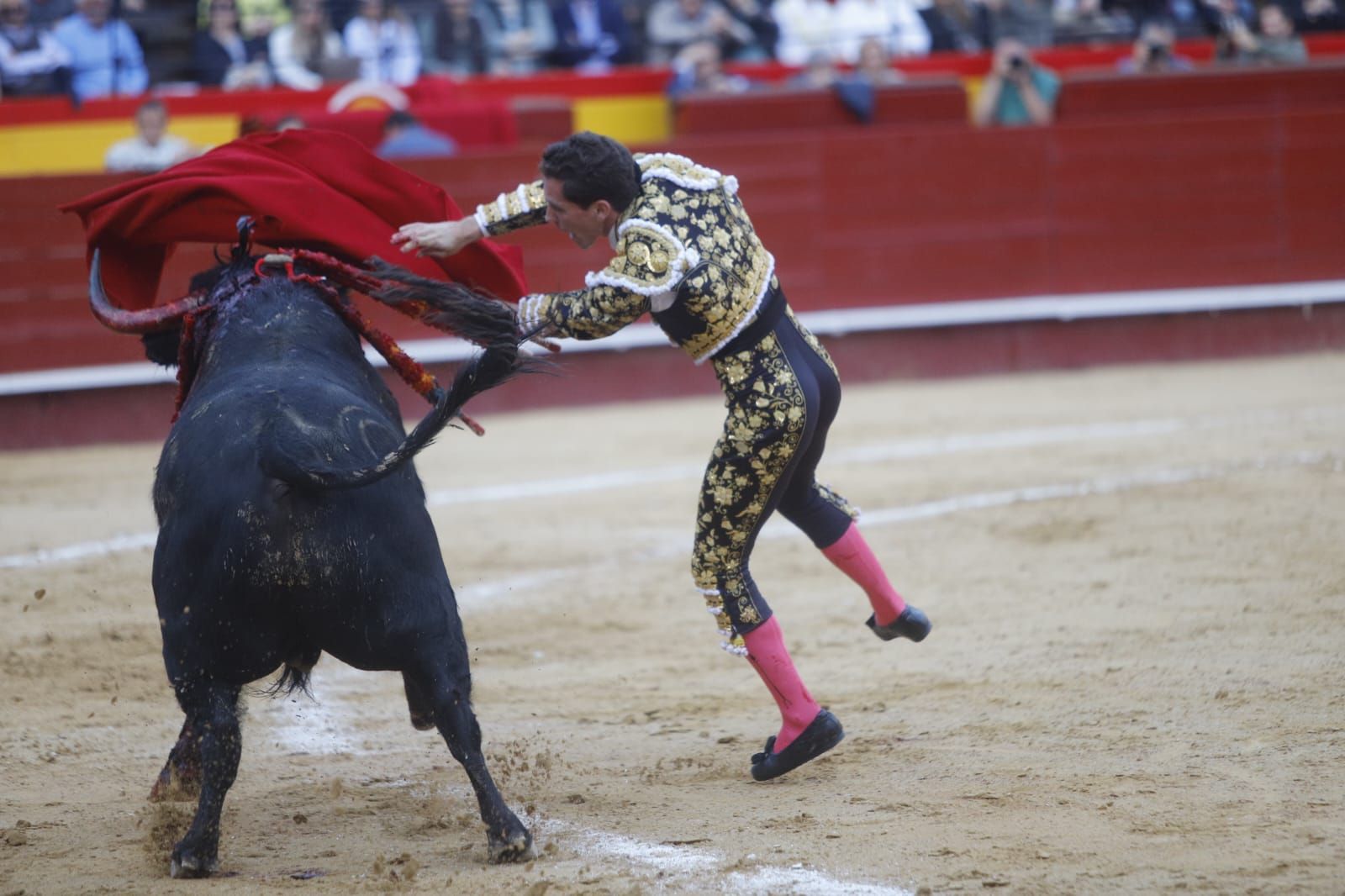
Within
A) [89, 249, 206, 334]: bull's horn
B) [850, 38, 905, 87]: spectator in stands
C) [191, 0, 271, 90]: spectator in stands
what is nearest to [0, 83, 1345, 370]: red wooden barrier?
[850, 38, 905, 87]: spectator in stands

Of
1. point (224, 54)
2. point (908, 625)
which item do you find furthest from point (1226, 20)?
point (908, 625)

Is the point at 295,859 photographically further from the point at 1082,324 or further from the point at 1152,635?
the point at 1082,324

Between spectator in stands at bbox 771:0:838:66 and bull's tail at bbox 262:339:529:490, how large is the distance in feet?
24.3

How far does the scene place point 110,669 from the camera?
13.3 feet

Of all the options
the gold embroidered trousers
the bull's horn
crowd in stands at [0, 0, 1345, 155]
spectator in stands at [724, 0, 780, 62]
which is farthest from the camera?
spectator in stands at [724, 0, 780, 62]

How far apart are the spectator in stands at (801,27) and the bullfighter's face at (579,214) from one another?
7059 mm

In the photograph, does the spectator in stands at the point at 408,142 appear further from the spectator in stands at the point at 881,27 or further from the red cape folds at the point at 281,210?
the red cape folds at the point at 281,210

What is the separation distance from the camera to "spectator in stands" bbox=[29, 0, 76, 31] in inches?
333

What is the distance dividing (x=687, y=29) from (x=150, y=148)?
3.58 meters

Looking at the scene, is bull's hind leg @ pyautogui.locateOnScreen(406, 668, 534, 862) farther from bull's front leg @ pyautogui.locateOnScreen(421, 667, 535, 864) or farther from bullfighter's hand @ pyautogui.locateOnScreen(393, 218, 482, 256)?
bullfighter's hand @ pyautogui.locateOnScreen(393, 218, 482, 256)

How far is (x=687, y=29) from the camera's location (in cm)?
976

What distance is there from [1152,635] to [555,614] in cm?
165

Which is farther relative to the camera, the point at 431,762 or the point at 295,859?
the point at 431,762

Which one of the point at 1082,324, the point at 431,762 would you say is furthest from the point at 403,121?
the point at 431,762
